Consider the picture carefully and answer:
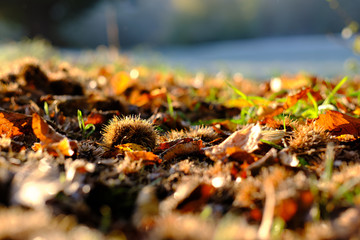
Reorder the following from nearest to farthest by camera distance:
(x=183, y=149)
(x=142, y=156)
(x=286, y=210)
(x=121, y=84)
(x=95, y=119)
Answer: (x=286, y=210) < (x=142, y=156) < (x=183, y=149) < (x=95, y=119) < (x=121, y=84)

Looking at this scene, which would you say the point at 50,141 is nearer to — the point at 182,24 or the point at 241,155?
the point at 241,155

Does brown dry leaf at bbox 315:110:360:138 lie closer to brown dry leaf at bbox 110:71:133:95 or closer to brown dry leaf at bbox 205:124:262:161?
brown dry leaf at bbox 205:124:262:161

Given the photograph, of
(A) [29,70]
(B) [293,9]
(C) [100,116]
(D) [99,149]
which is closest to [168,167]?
(D) [99,149]

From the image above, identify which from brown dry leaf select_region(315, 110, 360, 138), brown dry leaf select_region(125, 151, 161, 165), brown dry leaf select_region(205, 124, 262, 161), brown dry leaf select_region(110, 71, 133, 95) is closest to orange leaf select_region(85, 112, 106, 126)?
brown dry leaf select_region(125, 151, 161, 165)

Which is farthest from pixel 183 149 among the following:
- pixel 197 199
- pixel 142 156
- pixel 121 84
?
pixel 121 84

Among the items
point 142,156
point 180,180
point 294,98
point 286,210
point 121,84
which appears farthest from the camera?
point 121,84

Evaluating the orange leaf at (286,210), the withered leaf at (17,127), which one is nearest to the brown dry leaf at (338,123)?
the orange leaf at (286,210)

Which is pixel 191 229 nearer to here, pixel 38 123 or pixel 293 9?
pixel 38 123

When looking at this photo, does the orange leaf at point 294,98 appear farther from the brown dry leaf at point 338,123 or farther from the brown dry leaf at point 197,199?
the brown dry leaf at point 197,199
